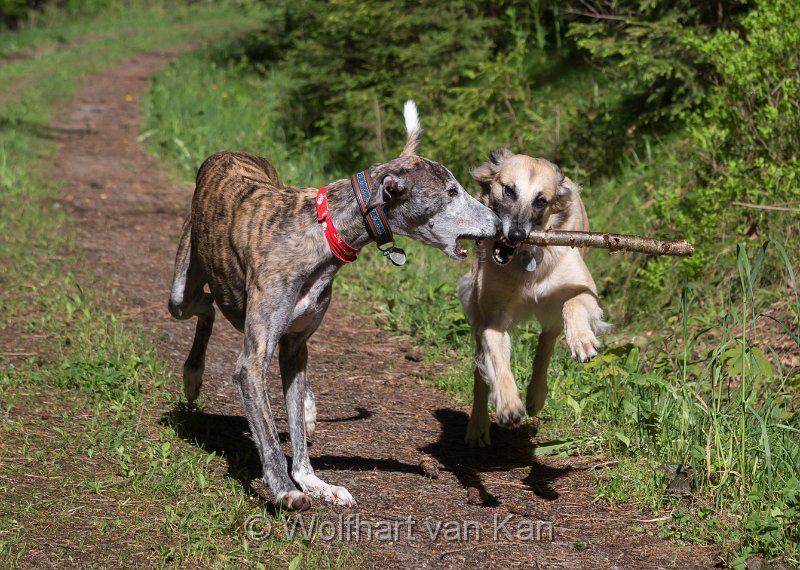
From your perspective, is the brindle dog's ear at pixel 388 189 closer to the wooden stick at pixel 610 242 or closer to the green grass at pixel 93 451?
the wooden stick at pixel 610 242

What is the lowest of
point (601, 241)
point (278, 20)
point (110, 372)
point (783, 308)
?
point (783, 308)

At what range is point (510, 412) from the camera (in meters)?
4.89

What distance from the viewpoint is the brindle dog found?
452 centimetres

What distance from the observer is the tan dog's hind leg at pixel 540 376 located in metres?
5.87

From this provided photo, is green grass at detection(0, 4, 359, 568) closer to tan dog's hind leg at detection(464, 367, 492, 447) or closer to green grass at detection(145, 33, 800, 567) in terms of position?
tan dog's hind leg at detection(464, 367, 492, 447)

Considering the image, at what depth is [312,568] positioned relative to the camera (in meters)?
4.03

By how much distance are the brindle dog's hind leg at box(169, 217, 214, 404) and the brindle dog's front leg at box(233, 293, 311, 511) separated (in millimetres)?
1114

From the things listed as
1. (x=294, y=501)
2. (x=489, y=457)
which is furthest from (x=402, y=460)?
(x=294, y=501)

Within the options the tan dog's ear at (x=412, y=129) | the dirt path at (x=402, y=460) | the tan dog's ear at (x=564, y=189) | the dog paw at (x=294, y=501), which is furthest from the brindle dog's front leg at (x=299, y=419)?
the tan dog's ear at (x=564, y=189)

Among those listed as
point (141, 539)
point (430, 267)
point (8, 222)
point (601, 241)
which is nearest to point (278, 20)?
point (8, 222)

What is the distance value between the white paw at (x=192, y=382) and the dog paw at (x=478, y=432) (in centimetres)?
163

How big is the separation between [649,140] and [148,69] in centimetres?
1557

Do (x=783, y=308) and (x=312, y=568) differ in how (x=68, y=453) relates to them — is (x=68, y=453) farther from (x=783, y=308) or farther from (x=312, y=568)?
(x=783, y=308)

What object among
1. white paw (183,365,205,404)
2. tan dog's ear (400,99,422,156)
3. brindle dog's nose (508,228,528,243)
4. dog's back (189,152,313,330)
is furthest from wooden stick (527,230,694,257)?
white paw (183,365,205,404)
